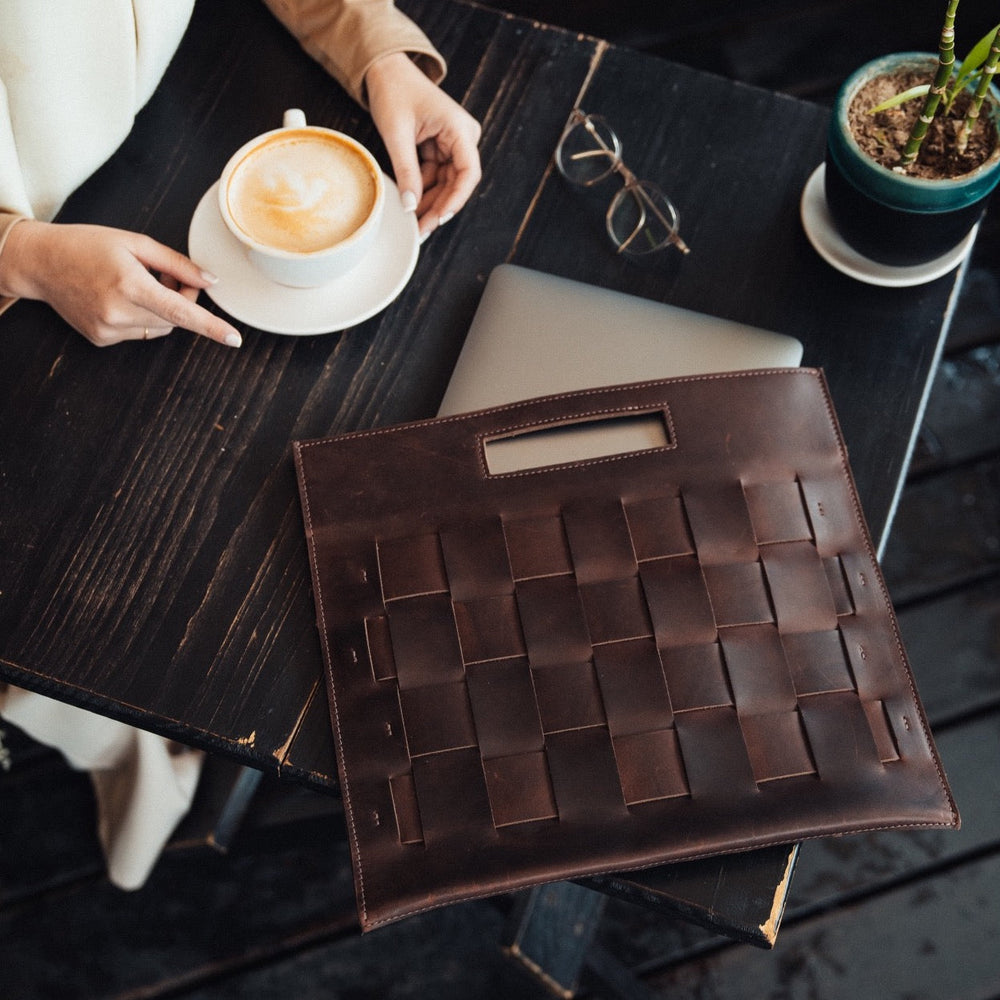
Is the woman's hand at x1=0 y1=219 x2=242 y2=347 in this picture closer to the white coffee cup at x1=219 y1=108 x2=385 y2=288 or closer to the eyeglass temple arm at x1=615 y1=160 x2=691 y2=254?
the white coffee cup at x1=219 y1=108 x2=385 y2=288

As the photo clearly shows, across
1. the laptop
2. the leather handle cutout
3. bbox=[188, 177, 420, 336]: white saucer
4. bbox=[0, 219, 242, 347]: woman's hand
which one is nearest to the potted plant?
the laptop

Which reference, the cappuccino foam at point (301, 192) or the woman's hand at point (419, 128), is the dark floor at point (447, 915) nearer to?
the woman's hand at point (419, 128)

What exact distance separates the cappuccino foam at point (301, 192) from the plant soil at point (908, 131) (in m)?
0.37

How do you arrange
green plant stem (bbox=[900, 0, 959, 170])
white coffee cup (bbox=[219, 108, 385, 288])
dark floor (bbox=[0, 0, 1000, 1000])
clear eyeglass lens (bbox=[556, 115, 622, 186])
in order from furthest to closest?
dark floor (bbox=[0, 0, 1000, 1000]) → clear eyeglass lens (bbox=[556, 115, 622, 186]) → white coffee cup (bbox=[219, 108, 385, 288]) → green plant stem (bbox=[900, 0, 959, 170])

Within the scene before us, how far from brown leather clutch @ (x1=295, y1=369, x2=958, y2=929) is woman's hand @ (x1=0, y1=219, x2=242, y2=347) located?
0.16 m

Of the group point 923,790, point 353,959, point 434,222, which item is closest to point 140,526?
point 434,222

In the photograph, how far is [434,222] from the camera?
0.80 meters

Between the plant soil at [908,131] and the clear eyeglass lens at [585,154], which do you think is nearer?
the plant soil at [908,131]

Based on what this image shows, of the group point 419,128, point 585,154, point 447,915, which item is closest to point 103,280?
point 419,128

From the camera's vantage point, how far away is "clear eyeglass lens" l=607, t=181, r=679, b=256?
818 millimetres

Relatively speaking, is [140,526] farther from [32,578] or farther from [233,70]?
[233,70]

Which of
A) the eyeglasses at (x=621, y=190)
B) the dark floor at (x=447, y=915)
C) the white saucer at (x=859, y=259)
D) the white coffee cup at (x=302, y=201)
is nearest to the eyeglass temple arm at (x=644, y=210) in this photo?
the eyeglasses at (x=621, y=190)

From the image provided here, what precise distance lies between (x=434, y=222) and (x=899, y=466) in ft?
1.38

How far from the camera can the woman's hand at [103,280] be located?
0.73 metres
